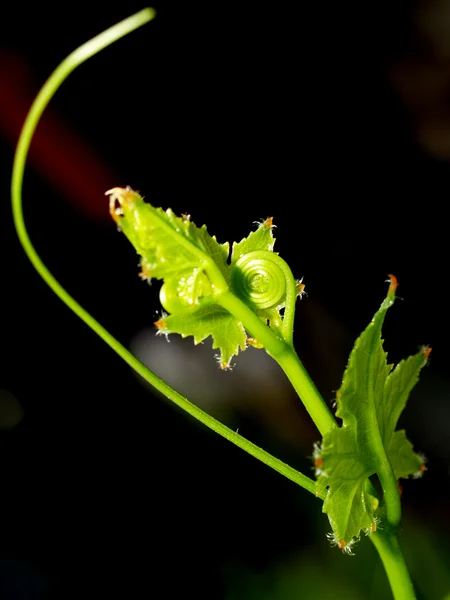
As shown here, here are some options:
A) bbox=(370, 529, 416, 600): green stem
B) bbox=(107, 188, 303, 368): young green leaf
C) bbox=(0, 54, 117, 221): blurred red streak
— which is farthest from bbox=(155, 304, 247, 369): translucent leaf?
bbox=(0, 54, 117, 221): blurred red streak

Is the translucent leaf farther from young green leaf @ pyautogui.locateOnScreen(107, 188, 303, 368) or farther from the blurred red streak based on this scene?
the blurred red streak

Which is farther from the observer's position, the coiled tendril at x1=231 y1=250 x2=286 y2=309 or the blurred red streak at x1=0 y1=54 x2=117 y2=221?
the blurred red streak at x1=0 y1=54 x2=117 y2=221

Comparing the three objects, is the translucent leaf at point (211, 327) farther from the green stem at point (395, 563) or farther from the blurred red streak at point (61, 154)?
the blurred red streak at point (61, 154)

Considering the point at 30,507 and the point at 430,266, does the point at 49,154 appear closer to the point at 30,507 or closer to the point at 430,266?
the point at 30,507

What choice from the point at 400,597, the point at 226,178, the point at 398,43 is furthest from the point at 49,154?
the point at 400,597

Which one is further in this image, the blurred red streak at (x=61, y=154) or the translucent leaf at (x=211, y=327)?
the blurred red streak at (x=61, y=154)

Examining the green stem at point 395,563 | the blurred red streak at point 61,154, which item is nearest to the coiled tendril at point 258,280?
the green stem at point 395,563

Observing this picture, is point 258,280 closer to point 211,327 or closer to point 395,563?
point 211,327
